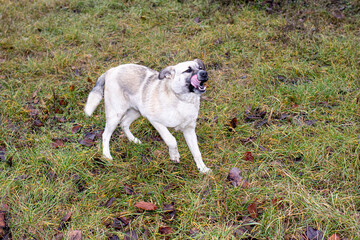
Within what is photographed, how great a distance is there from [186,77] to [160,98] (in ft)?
1.24

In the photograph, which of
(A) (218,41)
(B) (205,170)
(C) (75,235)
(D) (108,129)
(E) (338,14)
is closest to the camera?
(C) (75,235)

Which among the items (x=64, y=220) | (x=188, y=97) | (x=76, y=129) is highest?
(x=188, y=97)

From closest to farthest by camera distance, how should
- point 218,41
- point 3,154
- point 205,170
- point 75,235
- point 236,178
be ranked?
point 75,235, point 236,178, point 205,170, point 3,154, point 218,41

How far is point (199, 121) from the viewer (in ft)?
14.0

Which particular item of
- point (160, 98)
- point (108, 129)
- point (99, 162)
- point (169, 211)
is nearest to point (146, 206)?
point (169, 211)

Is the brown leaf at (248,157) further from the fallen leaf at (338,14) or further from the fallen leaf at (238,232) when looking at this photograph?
the fallen leaf at (338,14)

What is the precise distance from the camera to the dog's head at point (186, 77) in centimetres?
299

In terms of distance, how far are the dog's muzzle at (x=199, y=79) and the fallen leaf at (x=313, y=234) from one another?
1.52 meters

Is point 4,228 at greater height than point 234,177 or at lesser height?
lesser

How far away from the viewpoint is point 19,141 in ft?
12.7

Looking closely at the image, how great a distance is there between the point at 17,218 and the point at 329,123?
3.56 metres

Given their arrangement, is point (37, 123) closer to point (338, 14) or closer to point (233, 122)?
point (233, 122)

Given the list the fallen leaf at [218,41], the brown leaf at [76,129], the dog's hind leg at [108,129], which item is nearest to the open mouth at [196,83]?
the dog's hind leg at [108,129]

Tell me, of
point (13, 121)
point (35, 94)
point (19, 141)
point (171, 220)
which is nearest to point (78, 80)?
point (35, 94)
